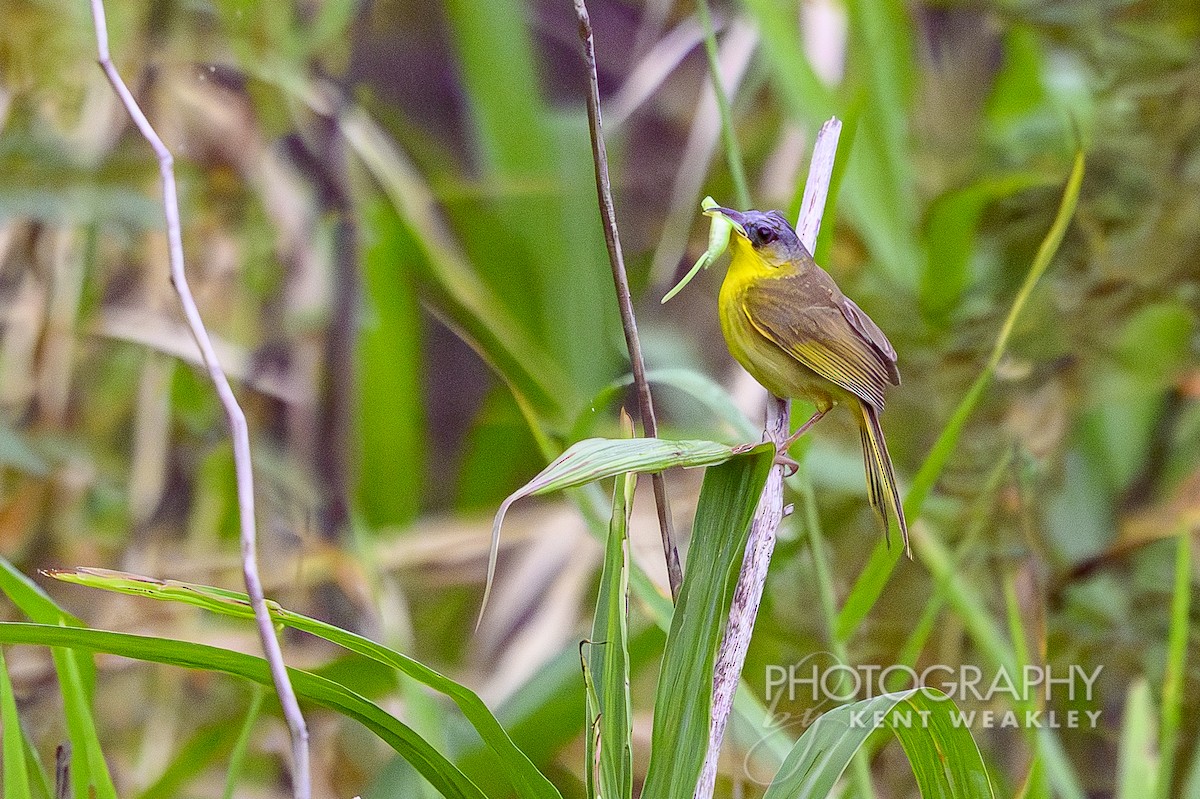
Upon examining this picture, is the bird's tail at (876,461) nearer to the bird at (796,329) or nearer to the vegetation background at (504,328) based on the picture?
the bird at (796,329)

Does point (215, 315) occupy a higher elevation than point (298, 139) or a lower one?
lower

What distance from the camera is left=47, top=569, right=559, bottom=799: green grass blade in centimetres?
44

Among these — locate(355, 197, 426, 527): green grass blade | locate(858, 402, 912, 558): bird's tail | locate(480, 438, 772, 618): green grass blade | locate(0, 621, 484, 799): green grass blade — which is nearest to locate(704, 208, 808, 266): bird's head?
locate(858, 402, 912, 558): bird's tail

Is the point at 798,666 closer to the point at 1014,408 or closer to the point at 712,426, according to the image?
the point at 712,426

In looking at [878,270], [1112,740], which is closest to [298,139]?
[878,270]

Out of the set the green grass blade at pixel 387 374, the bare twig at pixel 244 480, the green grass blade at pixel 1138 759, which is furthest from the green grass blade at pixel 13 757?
the green grass blade at pixel 1138 759

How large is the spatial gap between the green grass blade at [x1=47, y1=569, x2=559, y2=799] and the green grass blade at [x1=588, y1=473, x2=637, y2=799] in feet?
0.12

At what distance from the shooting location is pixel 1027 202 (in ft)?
3.97

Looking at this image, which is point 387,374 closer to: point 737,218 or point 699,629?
point 737,218

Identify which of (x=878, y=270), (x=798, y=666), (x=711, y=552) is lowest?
(x=711, y=552)

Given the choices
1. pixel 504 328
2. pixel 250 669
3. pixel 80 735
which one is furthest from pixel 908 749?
pixel 504 328

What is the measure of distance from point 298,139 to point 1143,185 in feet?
3.33

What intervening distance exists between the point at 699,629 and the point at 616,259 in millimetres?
179

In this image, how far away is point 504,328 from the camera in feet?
3.72
